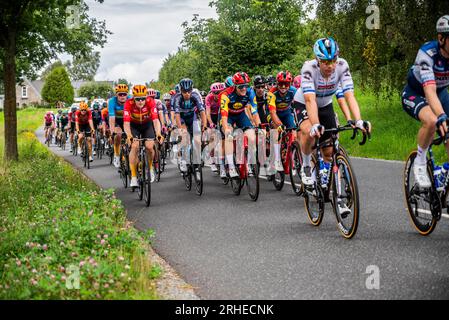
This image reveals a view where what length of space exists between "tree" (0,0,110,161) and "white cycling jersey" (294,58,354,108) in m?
10.9

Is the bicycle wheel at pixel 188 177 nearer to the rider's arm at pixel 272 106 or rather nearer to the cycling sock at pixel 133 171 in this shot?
the cycling sock at pixel 133 171

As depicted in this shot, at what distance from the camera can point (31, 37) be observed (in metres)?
21.1

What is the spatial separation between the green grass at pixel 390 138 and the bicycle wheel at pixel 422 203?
8384mm

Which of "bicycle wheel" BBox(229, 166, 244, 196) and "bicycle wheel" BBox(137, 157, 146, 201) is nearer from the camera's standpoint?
"bicycle wheel" BBox(137, 157, 146, 201)

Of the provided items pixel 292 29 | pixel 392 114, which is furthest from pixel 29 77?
pixel 292 29

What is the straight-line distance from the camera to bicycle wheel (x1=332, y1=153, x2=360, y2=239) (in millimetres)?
6781

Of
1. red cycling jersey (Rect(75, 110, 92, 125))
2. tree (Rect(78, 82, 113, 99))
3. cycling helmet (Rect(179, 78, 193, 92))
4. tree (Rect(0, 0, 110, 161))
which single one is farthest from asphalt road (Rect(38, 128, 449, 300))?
tree (Rect(78, 82, 113, 99))

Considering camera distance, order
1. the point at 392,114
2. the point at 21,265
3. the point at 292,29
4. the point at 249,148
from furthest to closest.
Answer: the point at 292,29 < the point at 392,114 < the point at 249,148 < the point at 21,265

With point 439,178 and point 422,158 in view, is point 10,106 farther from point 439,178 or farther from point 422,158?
point 439,178

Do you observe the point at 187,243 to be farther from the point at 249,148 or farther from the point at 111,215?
the point at 249,148

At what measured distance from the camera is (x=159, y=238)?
785 cm

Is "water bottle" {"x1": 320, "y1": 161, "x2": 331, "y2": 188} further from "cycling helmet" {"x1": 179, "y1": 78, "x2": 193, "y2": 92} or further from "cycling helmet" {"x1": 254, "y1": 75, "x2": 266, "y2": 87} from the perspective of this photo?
"cycling helmet" {"x1": 179, "y1": 78, "x2": 193, "y2": 92}
